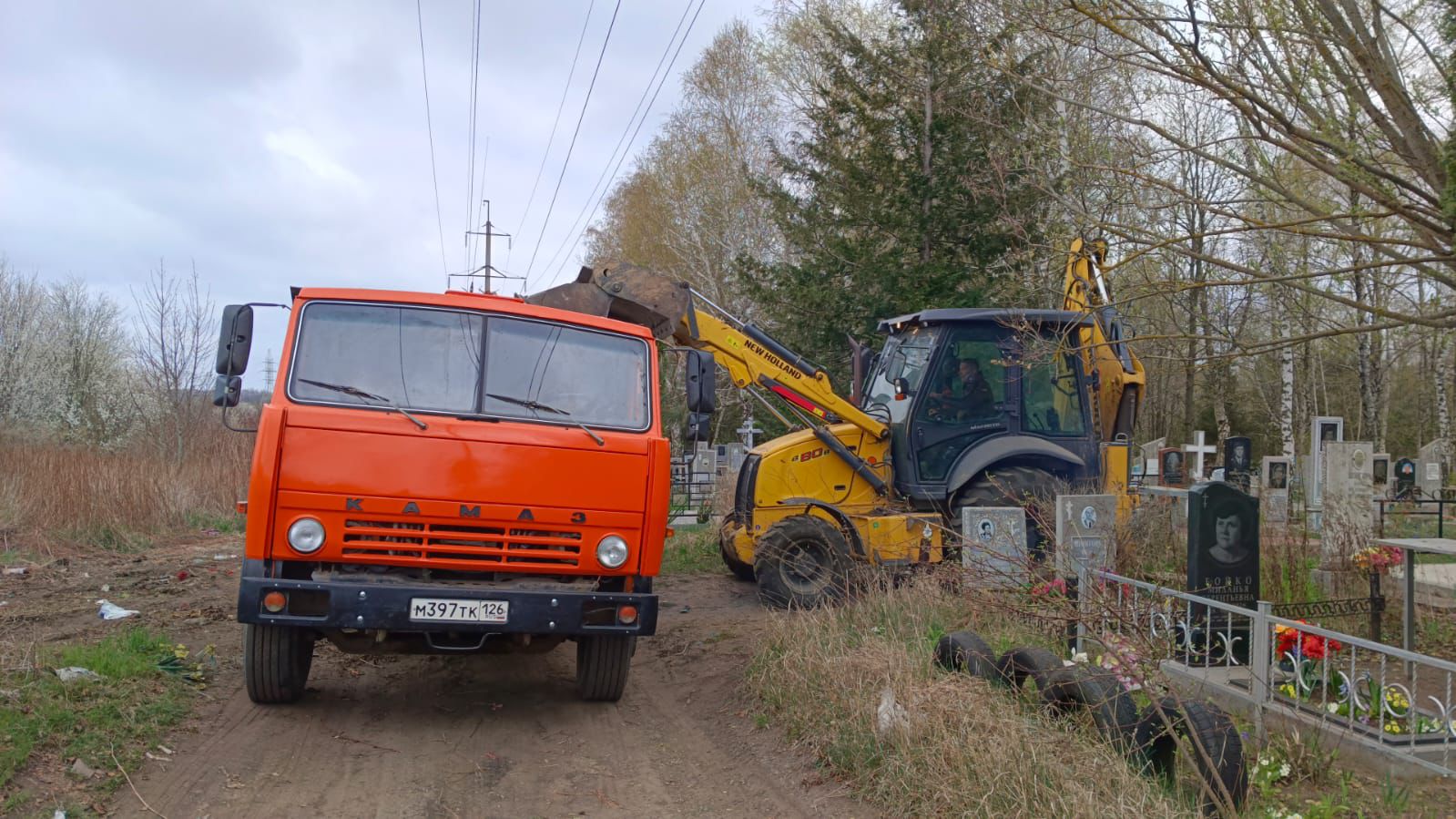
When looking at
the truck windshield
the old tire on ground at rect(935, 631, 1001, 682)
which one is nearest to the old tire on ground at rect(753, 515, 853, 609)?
the truck windshield

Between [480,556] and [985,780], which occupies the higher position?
[480,556]

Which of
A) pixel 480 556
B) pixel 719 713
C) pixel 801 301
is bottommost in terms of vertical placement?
pixel 719 713

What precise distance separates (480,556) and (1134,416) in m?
7.33

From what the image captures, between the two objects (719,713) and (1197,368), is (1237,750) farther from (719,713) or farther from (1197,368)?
(719,713)

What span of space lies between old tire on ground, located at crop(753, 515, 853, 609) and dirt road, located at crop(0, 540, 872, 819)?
0.56 metres

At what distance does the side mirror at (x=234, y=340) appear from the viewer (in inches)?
244

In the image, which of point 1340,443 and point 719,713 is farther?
point 1340,443

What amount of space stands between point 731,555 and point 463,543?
5775 mm

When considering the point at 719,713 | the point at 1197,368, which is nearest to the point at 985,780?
the point at 719,713

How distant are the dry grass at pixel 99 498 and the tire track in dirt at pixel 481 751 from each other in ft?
25.4

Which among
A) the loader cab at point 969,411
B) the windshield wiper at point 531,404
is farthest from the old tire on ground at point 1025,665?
the loader cab at point 969,411

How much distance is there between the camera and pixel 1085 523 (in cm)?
754

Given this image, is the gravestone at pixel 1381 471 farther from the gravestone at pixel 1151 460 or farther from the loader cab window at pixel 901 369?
the loader cab window at pixel 901 369

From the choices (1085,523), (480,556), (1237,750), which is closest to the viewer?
(1237,750)
